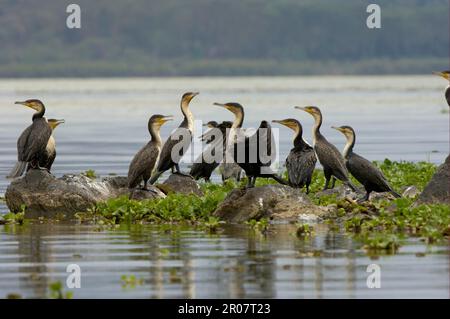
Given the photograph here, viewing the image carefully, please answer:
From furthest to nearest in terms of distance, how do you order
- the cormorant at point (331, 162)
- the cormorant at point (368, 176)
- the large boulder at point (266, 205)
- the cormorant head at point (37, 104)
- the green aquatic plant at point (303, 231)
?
the cormorant head at point (37, 104) → the cormorant at point (331, 162) → the cormorant at point (368, 176) → the large boulder at point (266, 205) → the green aquatic plant at point (303, 231)

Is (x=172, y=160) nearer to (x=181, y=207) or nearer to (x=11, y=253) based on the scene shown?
(x=181, y=207)

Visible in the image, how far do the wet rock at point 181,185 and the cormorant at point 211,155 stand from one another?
169cm

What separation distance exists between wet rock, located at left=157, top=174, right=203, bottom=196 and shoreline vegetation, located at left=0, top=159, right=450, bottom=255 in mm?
290

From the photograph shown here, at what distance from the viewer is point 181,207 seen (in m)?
21.5

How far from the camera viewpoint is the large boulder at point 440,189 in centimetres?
2058

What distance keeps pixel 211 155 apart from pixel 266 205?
5874 mm

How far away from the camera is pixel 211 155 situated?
26750 millimetres

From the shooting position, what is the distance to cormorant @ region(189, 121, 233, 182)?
26.8 m

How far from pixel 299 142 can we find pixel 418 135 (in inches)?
1010

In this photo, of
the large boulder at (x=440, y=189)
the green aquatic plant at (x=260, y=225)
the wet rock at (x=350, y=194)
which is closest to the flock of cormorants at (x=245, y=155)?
the wet rock at (x=350, y=194)

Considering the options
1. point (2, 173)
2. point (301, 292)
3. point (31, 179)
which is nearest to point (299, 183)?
point (31, 179)

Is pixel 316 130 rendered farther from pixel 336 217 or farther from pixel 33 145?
pixel 33 145

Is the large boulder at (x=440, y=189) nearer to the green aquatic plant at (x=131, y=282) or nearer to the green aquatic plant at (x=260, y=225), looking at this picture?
the green aquatic plant at (x=260, y=225)

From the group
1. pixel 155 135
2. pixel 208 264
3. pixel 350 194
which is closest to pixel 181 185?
pixel 155 135
